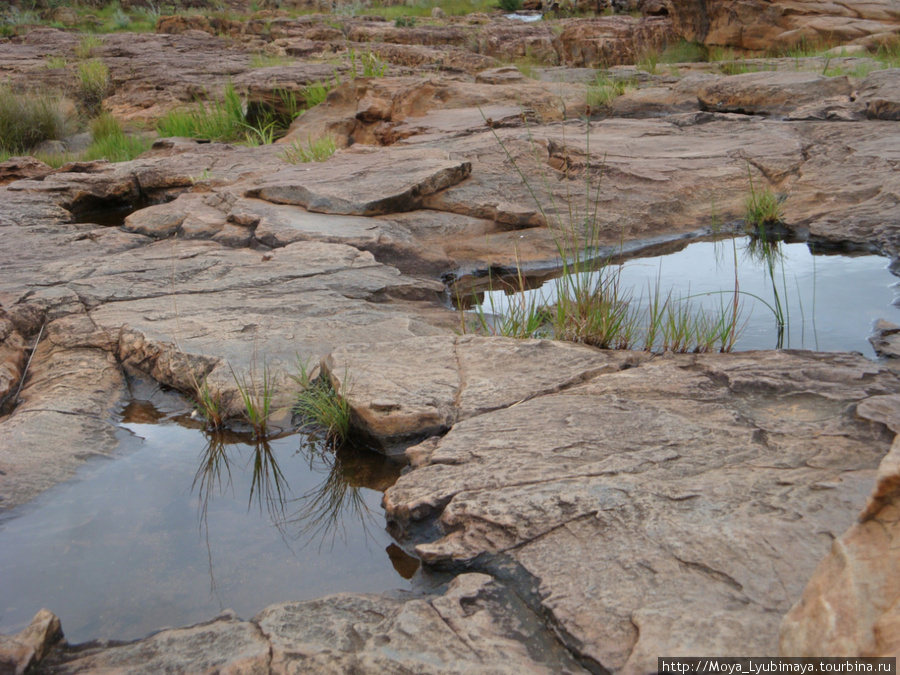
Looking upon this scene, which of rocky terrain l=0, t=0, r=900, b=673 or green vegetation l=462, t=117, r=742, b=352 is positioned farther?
green vegetation l=462, t=117, r=742, b=352

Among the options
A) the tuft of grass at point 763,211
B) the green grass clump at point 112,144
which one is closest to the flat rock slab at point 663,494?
the tuft of grass at point 763,211

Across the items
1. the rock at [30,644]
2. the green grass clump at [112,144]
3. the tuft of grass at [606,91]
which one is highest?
the tuft of grass at [606,91]

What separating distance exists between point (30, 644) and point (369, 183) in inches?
142

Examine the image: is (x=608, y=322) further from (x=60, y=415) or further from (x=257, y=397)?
(x=60, y=415)

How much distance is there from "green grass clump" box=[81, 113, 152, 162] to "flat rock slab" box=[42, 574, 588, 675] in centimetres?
597

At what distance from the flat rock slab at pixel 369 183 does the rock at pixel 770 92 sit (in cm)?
303

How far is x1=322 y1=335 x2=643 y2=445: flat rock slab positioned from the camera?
7.42ft

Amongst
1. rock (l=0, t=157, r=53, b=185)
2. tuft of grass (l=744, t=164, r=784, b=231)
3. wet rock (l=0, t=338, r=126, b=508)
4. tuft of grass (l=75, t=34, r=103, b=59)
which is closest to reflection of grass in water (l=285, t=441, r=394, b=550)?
wet rock (l=0, t=338, r=126, b=508)

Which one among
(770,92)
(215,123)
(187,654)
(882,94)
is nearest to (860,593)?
(187,654)

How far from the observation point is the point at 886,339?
8.39ft

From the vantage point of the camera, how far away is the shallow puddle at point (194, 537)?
1.71 m

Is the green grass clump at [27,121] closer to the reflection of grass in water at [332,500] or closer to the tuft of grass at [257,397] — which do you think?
the tuft of grass at [257,397]

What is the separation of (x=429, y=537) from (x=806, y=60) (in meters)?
7.79

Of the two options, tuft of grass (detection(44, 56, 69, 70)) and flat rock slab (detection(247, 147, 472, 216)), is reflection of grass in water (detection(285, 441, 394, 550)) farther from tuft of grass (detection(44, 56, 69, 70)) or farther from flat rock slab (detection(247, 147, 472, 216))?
tuft of grass (detection(44, 56, 69, 70))
